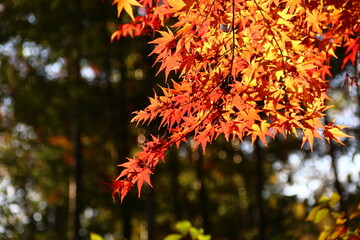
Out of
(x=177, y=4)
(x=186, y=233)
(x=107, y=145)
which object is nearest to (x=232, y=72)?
(x=177, y=4)

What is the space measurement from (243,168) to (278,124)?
10726mm

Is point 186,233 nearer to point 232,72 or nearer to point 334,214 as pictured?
point 334,214

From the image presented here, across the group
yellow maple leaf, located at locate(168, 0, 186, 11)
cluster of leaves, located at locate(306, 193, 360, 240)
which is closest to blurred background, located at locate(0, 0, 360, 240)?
cluster of leaves, located at locate(306, 193, 360, 240)

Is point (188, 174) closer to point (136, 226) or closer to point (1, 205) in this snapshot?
point (136, 226)

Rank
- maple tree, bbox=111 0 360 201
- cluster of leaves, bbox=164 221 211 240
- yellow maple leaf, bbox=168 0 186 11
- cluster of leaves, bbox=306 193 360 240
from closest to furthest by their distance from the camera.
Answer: yellow maple leaf, bbox=168 0 186 11 → maple tree, bbox=111 0 360 201 → cluster of leaves, bbox=306 193 360 240 → cluster of leaves, bbox=164 221 211 240

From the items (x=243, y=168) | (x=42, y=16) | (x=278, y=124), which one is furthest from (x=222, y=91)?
(x=243, y=168)

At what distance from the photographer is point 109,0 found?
952 cm

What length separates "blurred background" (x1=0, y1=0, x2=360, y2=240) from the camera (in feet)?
27.0

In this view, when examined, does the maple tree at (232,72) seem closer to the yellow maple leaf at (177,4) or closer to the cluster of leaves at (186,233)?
the yellow maple leaf at (177,4)

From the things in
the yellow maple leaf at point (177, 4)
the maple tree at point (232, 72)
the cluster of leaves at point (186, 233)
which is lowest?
the cluster of leaves at point (186, 233)

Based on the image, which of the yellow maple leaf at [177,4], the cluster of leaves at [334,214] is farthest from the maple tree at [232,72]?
the cluster of leaves at [334,214]

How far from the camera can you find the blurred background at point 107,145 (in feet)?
27.0

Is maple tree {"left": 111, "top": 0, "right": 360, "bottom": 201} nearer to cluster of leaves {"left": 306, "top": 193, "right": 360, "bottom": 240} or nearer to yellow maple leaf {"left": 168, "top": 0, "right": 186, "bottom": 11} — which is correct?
yellow maple leaf {"left": 168, "top": 0, "right": 186, "bottom": 11}

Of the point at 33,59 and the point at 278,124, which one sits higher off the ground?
the point at 33,59
